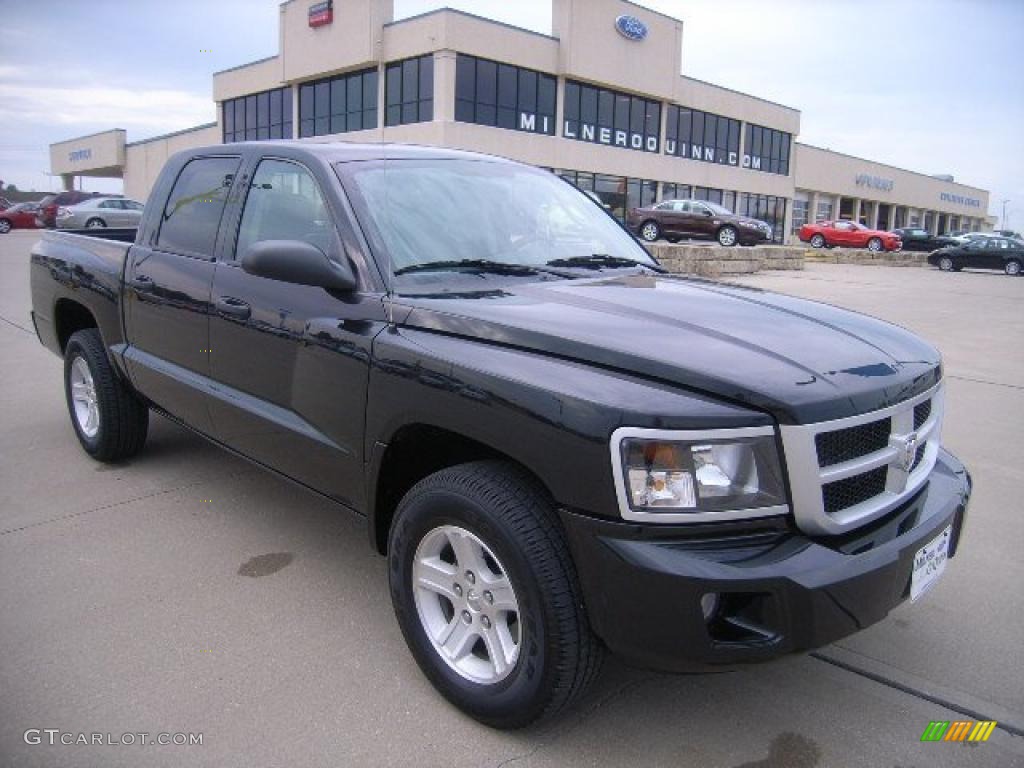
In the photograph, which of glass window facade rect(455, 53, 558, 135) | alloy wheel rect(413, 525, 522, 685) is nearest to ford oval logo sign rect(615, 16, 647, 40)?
glass window facade rect(455, 53, 558, 135)

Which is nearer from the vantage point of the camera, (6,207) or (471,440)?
(471,440)

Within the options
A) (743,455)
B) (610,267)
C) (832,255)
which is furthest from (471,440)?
(832,255)

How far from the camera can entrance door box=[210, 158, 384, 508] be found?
2875mm

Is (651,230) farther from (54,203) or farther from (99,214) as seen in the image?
(54,203)

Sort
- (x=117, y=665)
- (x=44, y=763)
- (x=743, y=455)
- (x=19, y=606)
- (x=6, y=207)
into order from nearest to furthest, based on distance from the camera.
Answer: (x=743, y=455) < (x=44, y=763) < (x=117, y=665) < (x=19, y=606) < (x=6, y=207)

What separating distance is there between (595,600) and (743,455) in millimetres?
539

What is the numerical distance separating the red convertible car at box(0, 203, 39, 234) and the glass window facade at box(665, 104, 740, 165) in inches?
1266

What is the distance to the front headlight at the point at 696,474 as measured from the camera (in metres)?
2.06

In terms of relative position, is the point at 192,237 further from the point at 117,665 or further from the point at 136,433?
the point at 117,665

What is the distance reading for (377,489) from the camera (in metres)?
2.84

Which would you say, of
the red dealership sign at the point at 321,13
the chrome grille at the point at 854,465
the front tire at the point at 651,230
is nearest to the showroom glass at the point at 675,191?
the red dealership sign at the point at 321,13

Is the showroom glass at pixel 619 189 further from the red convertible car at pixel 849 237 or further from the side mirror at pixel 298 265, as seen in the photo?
the side mirror at pixel 298 265

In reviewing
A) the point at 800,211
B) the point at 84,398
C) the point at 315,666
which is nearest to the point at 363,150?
the point at 315,666

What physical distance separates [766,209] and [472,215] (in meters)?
56.5
